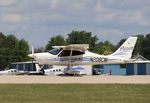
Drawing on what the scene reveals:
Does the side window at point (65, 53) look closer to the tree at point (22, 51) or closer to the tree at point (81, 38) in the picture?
the tree at point (22, 51)

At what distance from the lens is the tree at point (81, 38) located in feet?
458

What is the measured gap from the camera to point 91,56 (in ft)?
155

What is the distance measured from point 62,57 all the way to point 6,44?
233ft

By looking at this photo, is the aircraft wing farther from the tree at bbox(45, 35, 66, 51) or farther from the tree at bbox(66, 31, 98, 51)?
the tree at bbox(66, 31, 98, 51)
